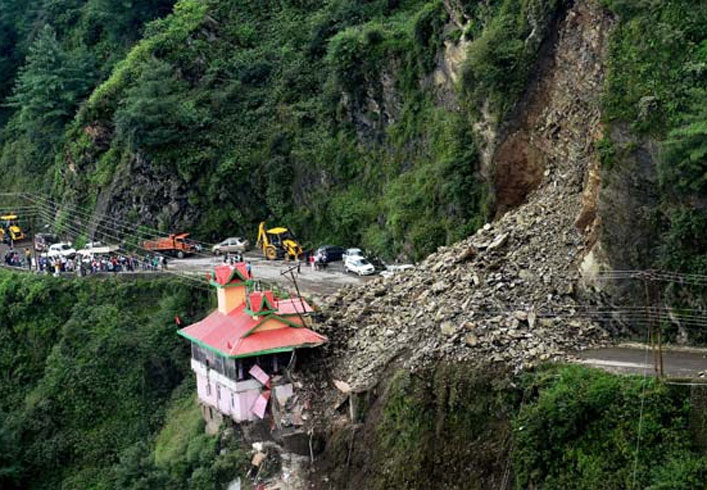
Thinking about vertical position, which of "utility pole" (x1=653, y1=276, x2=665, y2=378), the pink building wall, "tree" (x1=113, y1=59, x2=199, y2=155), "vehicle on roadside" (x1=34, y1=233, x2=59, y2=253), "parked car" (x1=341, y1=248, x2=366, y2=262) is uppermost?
"tree" (x1=113, y1=59, x2=199, y2=155)

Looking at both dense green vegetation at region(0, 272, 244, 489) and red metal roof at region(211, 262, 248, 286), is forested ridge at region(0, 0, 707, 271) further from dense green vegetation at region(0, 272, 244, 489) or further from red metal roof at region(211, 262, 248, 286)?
red metal roof at region(211, 262, 248, 286)

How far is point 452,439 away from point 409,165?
18.7 metres

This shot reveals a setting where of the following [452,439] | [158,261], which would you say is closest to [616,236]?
[452,439]

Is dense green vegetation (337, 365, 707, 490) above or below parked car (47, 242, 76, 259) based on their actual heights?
above

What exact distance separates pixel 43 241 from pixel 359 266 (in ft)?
68.8

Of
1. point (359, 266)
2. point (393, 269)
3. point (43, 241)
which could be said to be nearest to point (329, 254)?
point (359, 266)

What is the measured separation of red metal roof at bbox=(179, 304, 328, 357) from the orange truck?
1505 centimetres

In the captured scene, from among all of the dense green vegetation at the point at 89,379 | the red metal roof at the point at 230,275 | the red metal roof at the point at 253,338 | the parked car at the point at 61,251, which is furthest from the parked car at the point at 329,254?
the parked car at the point at 61,251

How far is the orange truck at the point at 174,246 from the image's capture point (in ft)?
173

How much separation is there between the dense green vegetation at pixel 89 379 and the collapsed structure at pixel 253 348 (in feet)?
9.95

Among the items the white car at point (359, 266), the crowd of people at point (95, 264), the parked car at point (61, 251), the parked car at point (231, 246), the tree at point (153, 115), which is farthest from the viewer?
the parked car at point (61, 251)

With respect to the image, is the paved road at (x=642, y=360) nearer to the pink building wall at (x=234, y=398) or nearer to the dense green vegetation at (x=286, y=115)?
the dense green vegetation at (x=286, y=115)

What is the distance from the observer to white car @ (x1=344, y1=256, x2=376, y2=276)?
4522 centimetres

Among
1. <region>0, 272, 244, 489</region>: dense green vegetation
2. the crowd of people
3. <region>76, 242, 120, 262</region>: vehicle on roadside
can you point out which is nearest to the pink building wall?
<region>0, 272, 244, 489</region>: dense green vegetation
